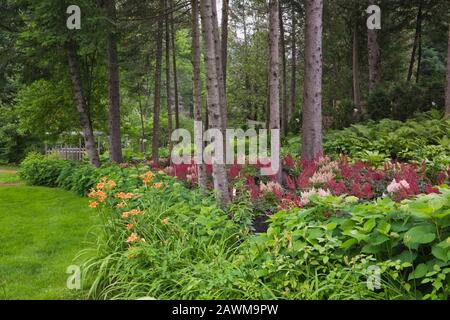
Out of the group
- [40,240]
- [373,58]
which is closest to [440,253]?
[40,240]

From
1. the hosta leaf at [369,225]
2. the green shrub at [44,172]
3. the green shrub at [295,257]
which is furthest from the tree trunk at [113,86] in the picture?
the hosta leaf at [369,225]

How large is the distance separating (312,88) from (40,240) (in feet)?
19.7

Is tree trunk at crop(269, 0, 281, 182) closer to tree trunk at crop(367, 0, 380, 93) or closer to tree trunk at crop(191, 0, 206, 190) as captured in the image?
tree trunk at crop(191, 0, 206, 190)

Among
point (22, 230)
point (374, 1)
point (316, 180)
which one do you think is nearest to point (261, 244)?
point (316, 180)

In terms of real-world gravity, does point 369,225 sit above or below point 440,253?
above

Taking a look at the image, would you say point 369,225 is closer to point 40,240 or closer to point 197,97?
point 197,97

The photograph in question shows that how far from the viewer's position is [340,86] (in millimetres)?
24234

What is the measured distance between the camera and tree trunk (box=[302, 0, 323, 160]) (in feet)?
30.5

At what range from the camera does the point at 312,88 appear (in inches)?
370

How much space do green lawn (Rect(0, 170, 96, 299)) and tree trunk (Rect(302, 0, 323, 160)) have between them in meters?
4.64

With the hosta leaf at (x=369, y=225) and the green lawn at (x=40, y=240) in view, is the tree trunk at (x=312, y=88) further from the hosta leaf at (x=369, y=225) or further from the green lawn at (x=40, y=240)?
the hosta leaf at (x=369, y=225)

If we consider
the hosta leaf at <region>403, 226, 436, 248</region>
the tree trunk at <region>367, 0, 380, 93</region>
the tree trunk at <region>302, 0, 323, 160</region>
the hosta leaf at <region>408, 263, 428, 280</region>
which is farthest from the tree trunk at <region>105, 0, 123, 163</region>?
the hosta leaf at <region>408, 263, 428, 280</region>
